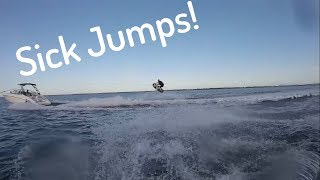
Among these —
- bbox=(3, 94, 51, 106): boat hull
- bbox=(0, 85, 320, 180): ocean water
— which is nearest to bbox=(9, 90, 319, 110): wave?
bbox=(3, 94, 51, 106): boat hull

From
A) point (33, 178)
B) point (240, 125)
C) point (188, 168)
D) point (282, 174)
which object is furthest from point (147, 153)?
point (240, 125)

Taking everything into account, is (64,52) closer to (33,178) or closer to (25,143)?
(25,143)

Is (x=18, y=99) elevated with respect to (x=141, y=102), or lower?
elevated

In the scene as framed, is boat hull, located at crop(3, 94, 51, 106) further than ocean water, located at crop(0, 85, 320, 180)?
Yes

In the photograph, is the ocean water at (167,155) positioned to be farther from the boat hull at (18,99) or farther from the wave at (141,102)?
the boat hull at (18,99)

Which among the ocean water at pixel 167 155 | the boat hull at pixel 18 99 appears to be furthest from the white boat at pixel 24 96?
the ocean water at pixel 167 155

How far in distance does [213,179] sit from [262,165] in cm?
218

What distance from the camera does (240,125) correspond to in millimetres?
16531

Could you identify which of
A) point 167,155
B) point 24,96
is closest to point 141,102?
point 24,96

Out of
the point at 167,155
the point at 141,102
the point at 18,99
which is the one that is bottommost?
the point at 167,155

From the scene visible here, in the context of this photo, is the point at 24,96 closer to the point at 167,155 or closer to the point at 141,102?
the point at 141,102

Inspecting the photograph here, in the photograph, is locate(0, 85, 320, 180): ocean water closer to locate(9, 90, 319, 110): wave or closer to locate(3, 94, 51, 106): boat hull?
locate(9, 90, 319, 110): wave

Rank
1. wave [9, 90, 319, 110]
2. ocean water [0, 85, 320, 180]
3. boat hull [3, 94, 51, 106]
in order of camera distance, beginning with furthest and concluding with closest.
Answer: boat hull [3, 94, 51, 106], wave [9, 90, 319, 110], ocean water [0, 85, 320, 180]

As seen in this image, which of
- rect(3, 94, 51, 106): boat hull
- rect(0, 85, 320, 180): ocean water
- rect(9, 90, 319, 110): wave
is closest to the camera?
rect(0, 85, 320, 180): ocean water
